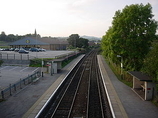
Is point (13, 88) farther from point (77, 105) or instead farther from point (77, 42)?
point (77, 42)

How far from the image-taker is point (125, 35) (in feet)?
80.0

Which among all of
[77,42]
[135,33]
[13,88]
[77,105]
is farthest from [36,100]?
[77,42]

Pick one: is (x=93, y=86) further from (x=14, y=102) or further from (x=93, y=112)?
(x=14, y=102)

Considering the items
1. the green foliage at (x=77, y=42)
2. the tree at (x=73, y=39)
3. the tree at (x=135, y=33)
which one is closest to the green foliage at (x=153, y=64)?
the tree at (x=135, y=33)

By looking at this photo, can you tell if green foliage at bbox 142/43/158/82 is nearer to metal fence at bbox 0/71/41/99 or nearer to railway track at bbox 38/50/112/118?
railway track at bbox 38/50/112/118

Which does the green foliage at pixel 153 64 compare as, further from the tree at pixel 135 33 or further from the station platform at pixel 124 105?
the tree at pixel 135 33

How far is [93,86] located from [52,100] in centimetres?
692

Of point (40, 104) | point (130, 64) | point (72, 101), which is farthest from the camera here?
point (130, 64)

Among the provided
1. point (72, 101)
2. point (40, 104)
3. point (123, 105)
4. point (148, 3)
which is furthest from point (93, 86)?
point (148, 3)

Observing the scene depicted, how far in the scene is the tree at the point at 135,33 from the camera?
909 inches

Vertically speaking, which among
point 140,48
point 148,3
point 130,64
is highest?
point 148,3

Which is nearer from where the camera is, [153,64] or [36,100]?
[153,64]

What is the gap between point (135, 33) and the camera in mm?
23641

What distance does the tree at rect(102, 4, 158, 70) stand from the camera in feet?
75.8
